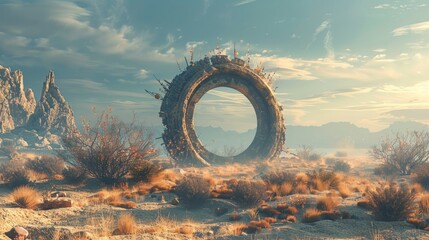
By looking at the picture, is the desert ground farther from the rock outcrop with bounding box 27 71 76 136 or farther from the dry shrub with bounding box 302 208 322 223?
the rock outcrop with bounding box 27 71 76 136

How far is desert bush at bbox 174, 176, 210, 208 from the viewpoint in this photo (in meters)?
11.8

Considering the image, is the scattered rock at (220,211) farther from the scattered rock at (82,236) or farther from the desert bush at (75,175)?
the desert bush at (75,175)

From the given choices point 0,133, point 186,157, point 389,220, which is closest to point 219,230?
point 389,220

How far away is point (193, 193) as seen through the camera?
1185 cm

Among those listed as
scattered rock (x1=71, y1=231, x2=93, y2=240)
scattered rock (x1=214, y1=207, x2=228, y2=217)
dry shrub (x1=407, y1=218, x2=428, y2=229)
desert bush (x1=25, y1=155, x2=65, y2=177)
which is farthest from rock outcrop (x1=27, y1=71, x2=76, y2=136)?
Result: dry shrub (x1=407, y1=218, x2=428, y2=229)

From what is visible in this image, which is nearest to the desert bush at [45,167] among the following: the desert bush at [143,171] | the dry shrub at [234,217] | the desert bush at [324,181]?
the desert bush at [143,171]

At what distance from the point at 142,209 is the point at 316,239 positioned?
572 cm

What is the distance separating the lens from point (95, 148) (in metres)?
14.2

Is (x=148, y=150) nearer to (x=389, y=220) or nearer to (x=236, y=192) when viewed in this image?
(x=236, y=192)

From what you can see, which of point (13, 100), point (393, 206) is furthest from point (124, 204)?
point (13, 100)

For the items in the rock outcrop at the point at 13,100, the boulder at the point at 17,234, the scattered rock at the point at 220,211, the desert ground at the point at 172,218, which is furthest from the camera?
the rock outcrop at the point at 13,100

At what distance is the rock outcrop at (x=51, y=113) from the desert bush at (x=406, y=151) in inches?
2461

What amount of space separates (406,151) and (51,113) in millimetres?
69902

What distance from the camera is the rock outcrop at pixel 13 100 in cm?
7656
